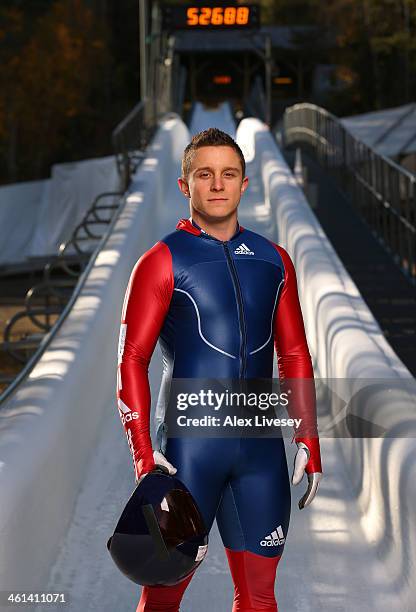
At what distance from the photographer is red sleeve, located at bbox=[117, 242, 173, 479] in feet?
10.9

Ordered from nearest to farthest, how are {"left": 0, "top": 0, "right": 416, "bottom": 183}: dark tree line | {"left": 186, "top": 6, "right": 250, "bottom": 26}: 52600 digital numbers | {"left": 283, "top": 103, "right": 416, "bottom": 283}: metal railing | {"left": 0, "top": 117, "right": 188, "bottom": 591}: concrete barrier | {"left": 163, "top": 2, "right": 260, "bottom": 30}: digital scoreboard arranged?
{"left": 0, "top": 117, "right": 188, "bottom": 591}: concrete barrier
{"left": 283, "top": 103, "right": 416, "bottom": 283}: metal railing
{"left": 163, "top": 2, "right": 260, "bottom": 30}: digital scoreboard
{"left": 186, "top": 6, "right": 250, "bottom": 26}: 52600 digital numbers
{"left": 0, "top": 0, "right": 416, "bottom": 183}: dark tree line

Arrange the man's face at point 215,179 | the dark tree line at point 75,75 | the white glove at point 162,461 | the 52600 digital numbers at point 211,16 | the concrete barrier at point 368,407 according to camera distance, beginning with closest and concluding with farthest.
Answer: the white glove at point 162,461 < the man's face at point 215,179 < the concrete barrier at point 368,407 < the 52600 digital numbers at point 211,16 < the dark tree line at point 75,75

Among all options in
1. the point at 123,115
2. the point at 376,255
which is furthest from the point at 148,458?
the point at 123,115

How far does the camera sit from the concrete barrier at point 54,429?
4562 mm

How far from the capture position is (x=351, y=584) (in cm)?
493

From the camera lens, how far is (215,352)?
3426 millimetres

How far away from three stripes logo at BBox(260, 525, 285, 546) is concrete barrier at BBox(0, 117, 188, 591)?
3.90 feet

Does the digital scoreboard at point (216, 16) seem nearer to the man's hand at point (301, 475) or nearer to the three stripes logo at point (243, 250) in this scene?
the three stripes logo at point (243, 250)

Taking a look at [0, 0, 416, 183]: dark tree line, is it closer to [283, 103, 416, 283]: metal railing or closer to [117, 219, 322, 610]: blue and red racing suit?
[283, 103, 416, 283]: metal railing

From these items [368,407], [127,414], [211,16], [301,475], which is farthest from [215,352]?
[211,16]

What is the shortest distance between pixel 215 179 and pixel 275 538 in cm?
98

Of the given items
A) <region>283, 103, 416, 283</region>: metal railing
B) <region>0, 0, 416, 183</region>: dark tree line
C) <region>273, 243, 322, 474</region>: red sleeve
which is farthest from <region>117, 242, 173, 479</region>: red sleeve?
<region>0, 0, 416, 183</region>: dark tree line
